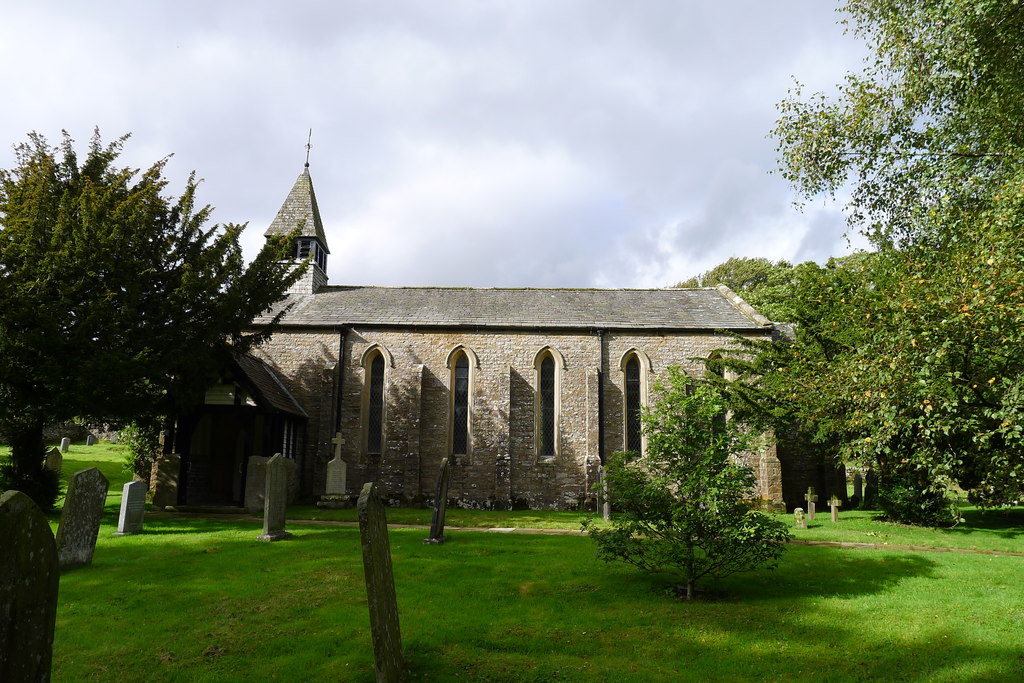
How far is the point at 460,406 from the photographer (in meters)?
23.3

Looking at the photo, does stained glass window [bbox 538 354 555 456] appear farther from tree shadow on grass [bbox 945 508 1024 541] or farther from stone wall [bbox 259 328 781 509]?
tree shadow on grass [bbox 945 508 1024 541]

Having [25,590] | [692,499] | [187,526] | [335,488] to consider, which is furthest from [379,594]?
[335,488]

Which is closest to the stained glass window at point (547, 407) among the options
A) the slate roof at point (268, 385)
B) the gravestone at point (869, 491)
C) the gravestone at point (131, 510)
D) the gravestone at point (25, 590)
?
the slate roof at point (268, 385)

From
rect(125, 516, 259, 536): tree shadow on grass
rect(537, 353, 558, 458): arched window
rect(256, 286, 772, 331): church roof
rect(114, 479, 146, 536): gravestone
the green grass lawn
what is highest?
rect(256, 286, 772, 331): church roof

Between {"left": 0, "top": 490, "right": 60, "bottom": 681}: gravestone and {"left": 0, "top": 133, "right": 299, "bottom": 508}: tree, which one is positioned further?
{"left": 0, "top": 133, "right": 299, "bottom": 508}: tree

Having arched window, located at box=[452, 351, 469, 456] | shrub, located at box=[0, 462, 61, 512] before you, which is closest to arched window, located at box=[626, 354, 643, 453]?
arched window, located at box=[452, 351, 469, 456]

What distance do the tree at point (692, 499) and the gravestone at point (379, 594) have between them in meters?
3.78

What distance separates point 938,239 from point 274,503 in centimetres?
1504

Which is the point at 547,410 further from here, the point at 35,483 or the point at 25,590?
the point at 25,590

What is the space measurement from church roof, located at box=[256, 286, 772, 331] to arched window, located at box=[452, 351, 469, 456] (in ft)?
5.11

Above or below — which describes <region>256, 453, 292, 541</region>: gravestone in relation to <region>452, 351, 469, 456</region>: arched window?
below

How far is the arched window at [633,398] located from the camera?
23078 mm

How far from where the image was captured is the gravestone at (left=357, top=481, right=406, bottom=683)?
554 centimetres

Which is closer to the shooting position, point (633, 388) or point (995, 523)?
point (995, 523)
